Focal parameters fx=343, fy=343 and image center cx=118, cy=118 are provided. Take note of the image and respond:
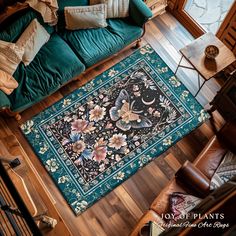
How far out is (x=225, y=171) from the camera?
319 cm

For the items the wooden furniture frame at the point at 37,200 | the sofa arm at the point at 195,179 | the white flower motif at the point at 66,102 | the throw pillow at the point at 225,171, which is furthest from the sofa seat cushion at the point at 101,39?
the throw pillow at the point at 225,171

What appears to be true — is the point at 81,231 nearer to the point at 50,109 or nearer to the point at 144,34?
the point at 50,109

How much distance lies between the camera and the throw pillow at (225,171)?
312 cm

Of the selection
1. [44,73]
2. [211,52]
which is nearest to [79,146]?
[44,73]

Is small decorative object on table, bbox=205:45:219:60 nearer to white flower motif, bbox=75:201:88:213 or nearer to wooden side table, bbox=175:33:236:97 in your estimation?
wooden side table, bbox=175:33:236:97

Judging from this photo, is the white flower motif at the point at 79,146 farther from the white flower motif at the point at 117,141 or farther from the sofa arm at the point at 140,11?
the sofa arm at the point at 140,11

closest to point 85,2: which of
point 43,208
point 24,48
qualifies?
point 24,48

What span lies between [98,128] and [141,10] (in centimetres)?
147

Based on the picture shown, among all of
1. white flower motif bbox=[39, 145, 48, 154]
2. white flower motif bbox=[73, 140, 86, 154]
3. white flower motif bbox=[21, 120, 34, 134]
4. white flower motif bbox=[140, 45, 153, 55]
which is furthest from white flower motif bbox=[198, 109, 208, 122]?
white flower motif bbox=[21, 120, 34, 134]

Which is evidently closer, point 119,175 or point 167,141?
point 119,175

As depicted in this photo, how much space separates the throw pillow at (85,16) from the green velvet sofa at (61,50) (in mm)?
94

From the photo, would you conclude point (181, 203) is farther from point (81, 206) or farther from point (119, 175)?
point (81, 206)

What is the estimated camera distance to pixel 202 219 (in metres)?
1.91

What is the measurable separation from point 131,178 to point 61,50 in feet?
5.40
